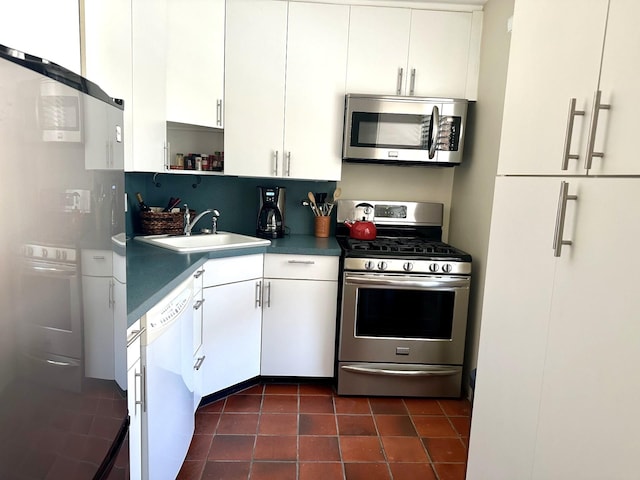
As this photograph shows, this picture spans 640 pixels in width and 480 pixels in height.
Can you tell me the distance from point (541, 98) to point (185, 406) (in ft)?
5.78

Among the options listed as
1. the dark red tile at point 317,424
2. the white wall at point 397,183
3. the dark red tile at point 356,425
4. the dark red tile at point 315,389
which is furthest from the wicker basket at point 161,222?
the dark red tile at point 356,425

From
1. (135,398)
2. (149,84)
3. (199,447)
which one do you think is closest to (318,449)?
(199,447)

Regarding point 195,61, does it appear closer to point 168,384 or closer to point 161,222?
point 161,222

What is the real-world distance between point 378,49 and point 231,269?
168 cm

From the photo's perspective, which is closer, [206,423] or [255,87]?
[206,423]

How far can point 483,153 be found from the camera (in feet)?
8.25

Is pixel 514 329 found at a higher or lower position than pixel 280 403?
higher

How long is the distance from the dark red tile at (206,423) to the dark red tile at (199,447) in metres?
0.04

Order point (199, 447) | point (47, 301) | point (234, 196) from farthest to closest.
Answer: point (234, 196) < point (199, 447) < point (47, 301)

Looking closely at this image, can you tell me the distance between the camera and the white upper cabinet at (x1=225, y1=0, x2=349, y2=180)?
2576mm

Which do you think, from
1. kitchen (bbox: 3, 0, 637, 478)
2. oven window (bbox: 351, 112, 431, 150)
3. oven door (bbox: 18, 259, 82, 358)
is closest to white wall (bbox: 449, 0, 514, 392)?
kitchen (bbox: 3, 0, 637, 478)

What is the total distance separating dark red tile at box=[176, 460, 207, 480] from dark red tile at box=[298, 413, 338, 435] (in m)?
0.53

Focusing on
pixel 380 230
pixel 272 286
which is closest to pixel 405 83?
pixel 380 230

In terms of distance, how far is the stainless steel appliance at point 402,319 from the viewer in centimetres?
247
